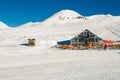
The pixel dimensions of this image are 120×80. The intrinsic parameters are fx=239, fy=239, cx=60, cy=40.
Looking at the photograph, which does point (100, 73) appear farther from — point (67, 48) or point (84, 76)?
point (67, 48)

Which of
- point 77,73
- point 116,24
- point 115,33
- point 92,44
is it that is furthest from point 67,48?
point 116,24

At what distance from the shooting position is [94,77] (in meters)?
17.9

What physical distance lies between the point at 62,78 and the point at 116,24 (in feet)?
284

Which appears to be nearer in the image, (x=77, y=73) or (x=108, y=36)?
(x=77, y=73)

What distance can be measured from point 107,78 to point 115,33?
69.2 meters

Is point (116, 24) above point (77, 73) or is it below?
above

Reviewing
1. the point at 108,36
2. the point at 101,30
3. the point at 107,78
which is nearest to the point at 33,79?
the point at 107,78

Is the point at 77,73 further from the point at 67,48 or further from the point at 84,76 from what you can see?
the point at 67,48

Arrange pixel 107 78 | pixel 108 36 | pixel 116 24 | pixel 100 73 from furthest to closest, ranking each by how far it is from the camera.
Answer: pixel 116 24 → pixel 108 36 → pixel 100 73 → pixel 107 78

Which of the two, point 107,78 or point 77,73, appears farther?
point 77,73

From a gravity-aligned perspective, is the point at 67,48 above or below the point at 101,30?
below

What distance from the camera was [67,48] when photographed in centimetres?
5141

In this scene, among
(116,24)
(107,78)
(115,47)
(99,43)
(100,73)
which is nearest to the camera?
(107,78)

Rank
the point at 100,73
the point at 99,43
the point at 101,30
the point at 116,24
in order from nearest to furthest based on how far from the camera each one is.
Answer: the point at 100,73 → the point at 99,43 → the point at 101,30 → the point at 116,24
